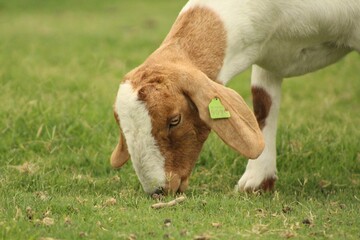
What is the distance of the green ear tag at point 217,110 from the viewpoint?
5662 mm

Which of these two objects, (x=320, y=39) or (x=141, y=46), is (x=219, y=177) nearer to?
(x=320, y=39)

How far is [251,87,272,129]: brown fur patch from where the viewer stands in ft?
23.5

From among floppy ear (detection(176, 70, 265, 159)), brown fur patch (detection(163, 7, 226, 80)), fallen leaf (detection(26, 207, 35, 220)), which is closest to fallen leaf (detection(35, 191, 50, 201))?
fallen leaf (detection(26, 207, 35, 220))

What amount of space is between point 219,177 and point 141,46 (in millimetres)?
5959

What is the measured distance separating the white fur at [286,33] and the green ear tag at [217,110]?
1.92ft

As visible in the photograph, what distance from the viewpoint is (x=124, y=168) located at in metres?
7.28

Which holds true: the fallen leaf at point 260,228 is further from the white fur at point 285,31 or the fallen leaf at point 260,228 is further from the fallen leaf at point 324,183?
the fallen leaf at point 324,183

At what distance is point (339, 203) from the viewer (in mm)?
6352

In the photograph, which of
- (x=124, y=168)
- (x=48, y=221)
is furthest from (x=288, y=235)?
(x=124, y=168)

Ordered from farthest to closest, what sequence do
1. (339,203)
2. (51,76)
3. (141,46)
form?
(141,46), (51,76), (339,203)

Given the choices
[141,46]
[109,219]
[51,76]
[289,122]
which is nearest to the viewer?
[109,219]

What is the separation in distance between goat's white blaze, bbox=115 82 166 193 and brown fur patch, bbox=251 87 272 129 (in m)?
1.56

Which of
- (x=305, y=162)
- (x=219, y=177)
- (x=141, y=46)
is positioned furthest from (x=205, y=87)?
(x=141, y=46)

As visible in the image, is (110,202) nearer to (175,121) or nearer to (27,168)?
(175,121)
